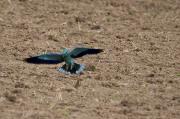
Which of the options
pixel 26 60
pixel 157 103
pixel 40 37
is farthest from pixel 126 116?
pixel 40 37

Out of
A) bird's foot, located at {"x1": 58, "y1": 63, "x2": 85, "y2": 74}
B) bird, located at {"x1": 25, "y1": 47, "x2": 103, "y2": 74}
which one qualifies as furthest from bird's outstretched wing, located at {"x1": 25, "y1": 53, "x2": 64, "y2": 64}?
bird's foot, located at {"x1": 58, "y1": 63, "x2": 85, "y2": 74}

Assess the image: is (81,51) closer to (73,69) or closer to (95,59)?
(95,59)

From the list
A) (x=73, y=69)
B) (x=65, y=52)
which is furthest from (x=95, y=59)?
(x=73, y=69)

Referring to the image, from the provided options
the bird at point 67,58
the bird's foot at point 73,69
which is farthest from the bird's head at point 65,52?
the bird's foot at point 73,69

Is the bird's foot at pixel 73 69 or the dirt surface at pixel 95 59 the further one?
the bird's foot at pixel 73 69

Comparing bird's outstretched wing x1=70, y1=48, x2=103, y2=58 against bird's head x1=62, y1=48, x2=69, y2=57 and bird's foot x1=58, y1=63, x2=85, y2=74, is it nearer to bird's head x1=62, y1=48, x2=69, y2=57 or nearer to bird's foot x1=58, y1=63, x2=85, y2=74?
bird's head x1=62, y1=48, x2=69, y2=57

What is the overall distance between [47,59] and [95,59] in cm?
57

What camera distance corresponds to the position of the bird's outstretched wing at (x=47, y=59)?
6859 millimetres

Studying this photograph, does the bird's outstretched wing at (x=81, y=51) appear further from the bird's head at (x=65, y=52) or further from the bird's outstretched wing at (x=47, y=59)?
the bird's outstretched wing at (x=47, y=59)

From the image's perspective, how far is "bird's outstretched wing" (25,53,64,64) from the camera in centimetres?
686

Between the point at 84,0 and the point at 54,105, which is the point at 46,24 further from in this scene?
the point at 54,105

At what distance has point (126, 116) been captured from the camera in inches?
218

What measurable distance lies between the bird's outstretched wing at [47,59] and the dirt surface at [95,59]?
0.31 feet

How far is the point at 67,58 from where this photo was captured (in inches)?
265
